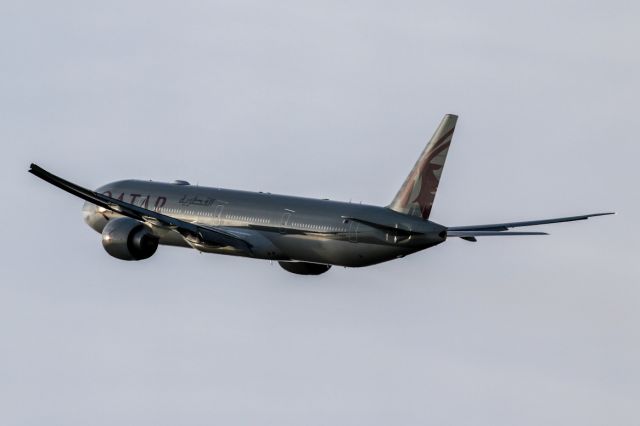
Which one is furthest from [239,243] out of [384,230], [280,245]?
[384,230]

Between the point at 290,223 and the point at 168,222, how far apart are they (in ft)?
25.2

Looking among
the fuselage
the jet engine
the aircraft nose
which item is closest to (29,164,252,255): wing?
the fuselage

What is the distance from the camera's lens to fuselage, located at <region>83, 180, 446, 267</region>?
94.1m

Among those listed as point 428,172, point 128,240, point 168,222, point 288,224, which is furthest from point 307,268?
point 428,172

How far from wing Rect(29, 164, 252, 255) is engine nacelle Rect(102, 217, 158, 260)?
69 cm

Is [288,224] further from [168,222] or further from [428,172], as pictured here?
[428,172]

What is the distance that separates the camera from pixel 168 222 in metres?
96.0

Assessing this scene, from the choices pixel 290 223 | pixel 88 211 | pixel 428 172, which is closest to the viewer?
pixel 428 172

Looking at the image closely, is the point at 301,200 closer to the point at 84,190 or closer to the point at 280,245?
the point at 280,245

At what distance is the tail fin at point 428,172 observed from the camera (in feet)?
306

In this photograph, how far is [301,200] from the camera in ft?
328

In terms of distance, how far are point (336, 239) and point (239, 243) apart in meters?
6.33

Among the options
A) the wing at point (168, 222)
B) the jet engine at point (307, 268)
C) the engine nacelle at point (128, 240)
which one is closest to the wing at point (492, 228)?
the jet engine at point (307, 268)

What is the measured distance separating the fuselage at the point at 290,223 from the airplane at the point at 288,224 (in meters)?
0.06
